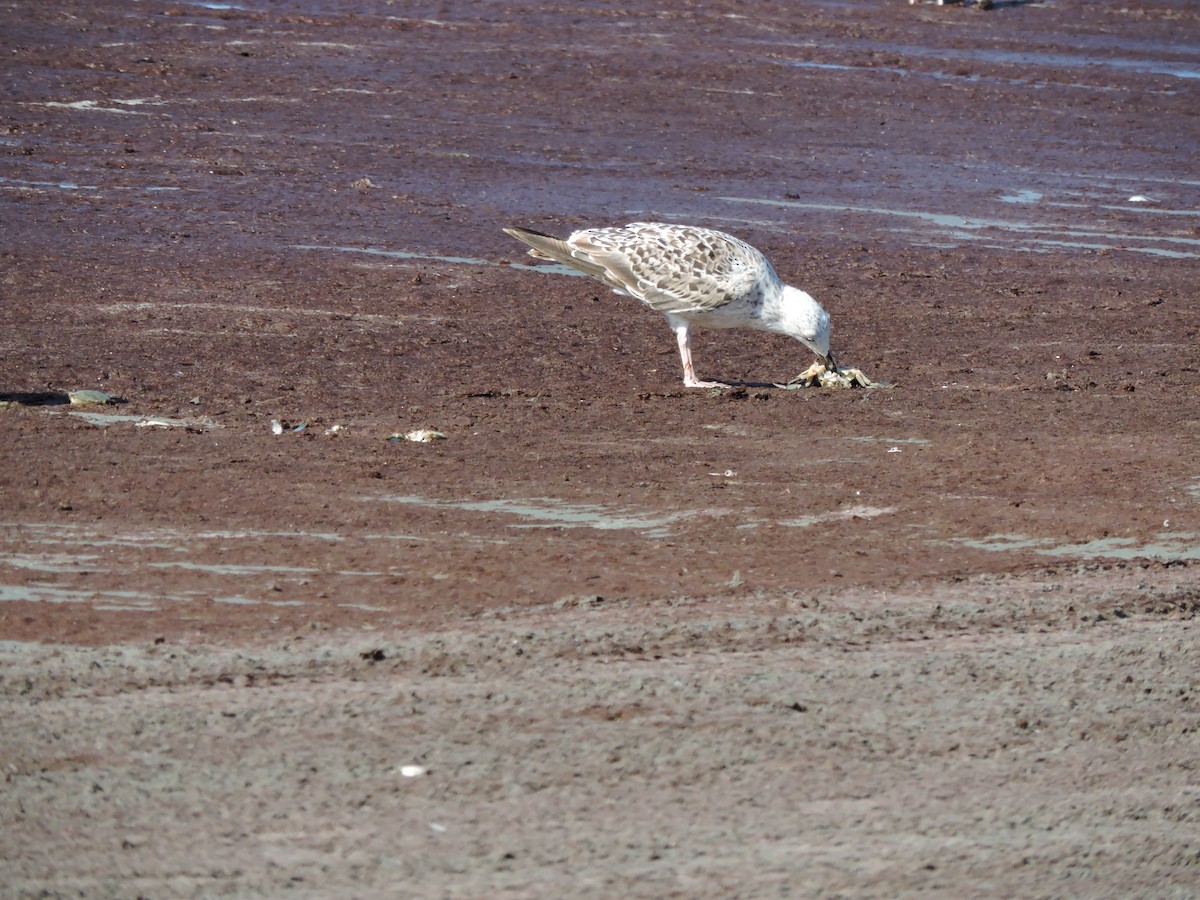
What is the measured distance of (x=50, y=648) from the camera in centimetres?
569

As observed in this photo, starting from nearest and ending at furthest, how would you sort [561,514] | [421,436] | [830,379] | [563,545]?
[563,545]
[561,514]
[421,436]
[830,379]

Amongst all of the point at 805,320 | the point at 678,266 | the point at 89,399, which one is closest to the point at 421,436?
the point at 89,399

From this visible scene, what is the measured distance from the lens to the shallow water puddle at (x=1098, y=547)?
717 cm

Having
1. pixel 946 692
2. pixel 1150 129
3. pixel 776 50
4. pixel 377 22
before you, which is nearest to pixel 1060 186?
pixel 1150 129

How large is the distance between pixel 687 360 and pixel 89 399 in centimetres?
332

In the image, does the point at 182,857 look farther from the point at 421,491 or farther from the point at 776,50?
the point at 776,50

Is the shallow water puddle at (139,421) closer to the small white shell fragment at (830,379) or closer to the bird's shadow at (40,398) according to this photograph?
the bird's shadow at (40,398)

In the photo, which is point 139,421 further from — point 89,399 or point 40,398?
point 40,398

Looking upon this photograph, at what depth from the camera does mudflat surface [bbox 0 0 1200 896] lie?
191 inches

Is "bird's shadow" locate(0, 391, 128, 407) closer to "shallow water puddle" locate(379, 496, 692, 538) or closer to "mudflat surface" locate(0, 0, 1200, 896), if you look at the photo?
"mudflat surface" locate(0, 0, 1200, 896)

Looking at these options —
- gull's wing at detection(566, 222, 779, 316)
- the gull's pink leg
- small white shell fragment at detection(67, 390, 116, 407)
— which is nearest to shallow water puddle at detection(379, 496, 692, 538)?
small white shell fragment at detection(67, 390, 116, 407)

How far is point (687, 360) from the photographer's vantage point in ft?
34.4

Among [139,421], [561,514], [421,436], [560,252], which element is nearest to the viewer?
[561,514]

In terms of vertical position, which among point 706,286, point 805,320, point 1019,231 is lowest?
point 1019,231
